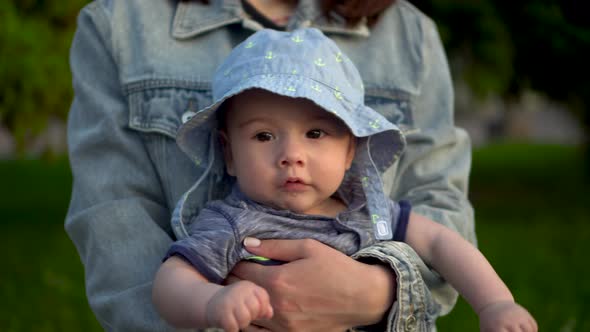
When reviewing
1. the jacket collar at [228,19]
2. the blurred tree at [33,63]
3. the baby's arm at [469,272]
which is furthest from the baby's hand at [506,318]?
the blurred tree at [33,63]

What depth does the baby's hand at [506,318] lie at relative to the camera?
1.85m

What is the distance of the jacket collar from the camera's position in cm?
240

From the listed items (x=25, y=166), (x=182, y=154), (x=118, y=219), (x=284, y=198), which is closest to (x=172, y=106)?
(x=182, y=154)

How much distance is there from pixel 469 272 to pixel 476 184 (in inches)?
369

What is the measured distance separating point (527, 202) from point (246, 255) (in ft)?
26.5

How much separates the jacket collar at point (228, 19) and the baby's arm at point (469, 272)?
643 millimetres

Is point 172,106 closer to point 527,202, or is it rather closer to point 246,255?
point 246,255

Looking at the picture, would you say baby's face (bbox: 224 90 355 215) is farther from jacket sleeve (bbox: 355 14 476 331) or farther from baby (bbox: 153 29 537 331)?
jacket sleeve (bbox: 355 14 476 331)

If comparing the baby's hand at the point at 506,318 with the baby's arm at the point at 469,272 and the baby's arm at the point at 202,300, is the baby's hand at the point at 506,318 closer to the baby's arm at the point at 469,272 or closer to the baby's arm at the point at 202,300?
the baby's arm at the point at 469,272

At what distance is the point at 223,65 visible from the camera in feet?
6.99

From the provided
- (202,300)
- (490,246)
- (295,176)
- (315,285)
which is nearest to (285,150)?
(295,176)

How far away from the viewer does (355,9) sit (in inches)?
95.6

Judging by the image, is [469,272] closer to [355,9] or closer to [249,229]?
[249,229]

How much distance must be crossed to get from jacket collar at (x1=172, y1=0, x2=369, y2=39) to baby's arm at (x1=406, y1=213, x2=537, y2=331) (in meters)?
0.64
